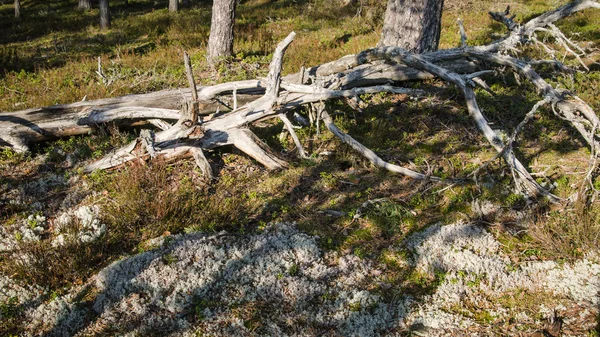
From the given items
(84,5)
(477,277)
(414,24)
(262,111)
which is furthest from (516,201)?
(84,5)

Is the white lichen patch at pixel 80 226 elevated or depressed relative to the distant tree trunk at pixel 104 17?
depressed

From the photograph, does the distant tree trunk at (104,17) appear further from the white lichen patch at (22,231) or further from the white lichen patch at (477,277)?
the white lichen patch at (477,277)

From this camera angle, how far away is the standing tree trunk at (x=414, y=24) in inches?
330

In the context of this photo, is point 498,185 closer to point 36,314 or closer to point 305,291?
point 305,291

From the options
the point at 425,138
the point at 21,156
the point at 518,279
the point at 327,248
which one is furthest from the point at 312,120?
the point at 21,156

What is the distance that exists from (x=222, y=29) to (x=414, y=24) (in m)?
4.43

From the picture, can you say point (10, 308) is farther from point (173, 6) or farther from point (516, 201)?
point (173, 6)

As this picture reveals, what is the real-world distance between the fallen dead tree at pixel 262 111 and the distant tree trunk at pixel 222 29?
10.5ft

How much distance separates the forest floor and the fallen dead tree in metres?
0.25

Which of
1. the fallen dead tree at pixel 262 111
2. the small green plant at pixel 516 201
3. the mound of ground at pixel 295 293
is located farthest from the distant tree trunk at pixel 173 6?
the small green plant at pixel 516 201

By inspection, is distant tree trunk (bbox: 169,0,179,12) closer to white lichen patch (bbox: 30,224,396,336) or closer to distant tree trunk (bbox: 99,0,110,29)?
distant tree trunk (bbox: 99,0,110,29)

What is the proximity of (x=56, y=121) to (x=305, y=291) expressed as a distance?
486 centimetres

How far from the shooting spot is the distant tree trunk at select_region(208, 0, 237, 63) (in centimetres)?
1025

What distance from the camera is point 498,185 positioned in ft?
19.2
